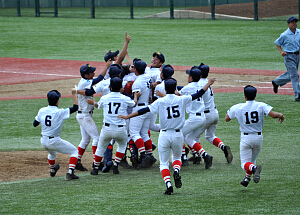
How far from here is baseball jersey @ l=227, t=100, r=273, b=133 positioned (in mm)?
6402

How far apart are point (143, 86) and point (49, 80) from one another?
1048 centimetres

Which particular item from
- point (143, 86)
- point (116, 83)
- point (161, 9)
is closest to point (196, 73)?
point (143, 86)

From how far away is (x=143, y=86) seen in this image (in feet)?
26.5

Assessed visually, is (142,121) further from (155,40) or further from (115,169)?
(155,40)

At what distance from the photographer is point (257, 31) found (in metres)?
28.5

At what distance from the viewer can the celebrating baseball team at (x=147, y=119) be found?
643 cm

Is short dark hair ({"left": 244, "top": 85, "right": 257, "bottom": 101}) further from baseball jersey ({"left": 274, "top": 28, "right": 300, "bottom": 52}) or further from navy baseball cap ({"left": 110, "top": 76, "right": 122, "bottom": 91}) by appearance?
baseball jersey ({"left": 274, "top": 28, "right": 300, "bottom": 52})

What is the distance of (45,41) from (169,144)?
23553 mm

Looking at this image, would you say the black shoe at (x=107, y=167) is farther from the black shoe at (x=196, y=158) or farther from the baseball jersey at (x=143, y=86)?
the black shoe at (x=196, y=158)

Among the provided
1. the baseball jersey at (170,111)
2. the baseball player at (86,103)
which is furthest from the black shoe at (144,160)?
A: the baseball jersey at (170,111)

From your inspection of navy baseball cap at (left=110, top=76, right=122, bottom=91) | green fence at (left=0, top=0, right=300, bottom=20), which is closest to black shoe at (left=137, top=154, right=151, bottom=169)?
navy baseball cap at (left=110, top=76, right=122, bottom=91)

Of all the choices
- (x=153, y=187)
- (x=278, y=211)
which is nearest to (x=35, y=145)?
(x=153, y=187)

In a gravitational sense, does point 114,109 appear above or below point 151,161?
above

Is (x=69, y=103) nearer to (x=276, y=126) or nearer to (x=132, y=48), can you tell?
(x=276, y=126)
